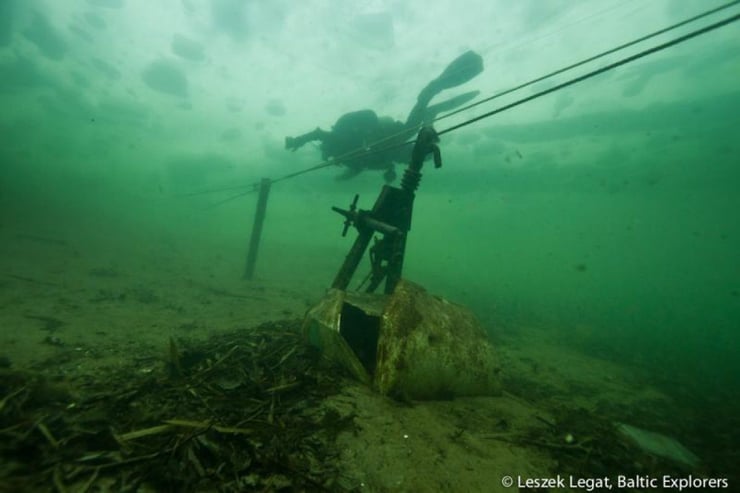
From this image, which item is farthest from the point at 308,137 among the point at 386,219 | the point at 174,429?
the point at 174,429

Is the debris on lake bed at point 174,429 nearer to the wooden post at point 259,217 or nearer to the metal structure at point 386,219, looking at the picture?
the metal structure at point 386,219

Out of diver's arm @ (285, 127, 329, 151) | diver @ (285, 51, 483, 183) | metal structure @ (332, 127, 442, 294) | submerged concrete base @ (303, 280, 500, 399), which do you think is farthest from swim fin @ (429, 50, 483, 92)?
submerged concrete base @ (303, 280, 500, 399)

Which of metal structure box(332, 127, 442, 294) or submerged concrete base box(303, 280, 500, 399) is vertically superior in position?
metal structure box(332, 127, 442, 294)

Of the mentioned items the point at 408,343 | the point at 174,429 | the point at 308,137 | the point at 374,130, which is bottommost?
the point at 174,429

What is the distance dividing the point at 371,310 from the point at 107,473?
304cm

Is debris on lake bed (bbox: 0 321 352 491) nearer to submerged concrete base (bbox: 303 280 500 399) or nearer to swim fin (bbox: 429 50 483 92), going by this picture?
submerged concrete base (bbox: 303 280 500 399)

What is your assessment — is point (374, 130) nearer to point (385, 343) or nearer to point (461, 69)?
point (461, 69)

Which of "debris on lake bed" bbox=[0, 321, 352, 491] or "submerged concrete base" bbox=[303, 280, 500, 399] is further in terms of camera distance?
"submerged concrete base" bbox=[303, 280, 500, 399]

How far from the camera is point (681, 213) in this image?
150 ft

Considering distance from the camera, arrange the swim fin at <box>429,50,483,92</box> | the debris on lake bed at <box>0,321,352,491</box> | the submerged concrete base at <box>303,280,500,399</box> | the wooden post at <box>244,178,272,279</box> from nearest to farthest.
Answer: the debris on lake bed at <box>0,321,352,491</box> < the submerged concrete base at <box>303,280,500,399</box> < the swim fin at <box>429,50,483,92</box> < the wooden post at <box>244,178,272,279</box>

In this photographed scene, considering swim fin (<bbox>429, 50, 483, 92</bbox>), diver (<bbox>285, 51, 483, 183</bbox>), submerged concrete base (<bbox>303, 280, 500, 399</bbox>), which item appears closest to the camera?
submerged concrete base (<bbox>303, 280, 500, 399</bbox>)

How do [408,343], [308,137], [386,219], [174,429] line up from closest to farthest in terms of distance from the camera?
[174,429], [408,343], [386,219], [308,137]

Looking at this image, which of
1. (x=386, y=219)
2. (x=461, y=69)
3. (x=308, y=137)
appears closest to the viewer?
(x=386, y=219)

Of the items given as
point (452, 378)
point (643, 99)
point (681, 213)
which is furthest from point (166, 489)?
point (681, 213)
